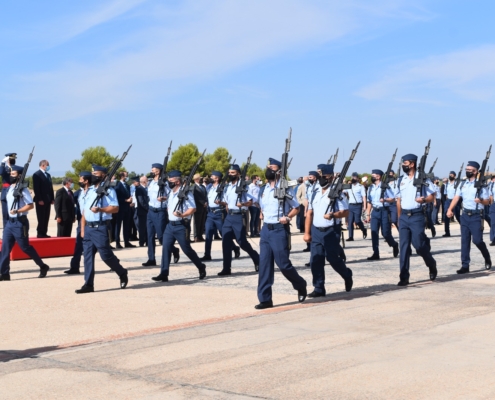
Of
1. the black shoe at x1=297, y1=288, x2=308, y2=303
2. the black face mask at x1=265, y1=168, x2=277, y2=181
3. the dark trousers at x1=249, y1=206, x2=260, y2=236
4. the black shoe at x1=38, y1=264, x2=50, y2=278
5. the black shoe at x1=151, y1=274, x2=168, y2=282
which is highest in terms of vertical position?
the black face mask at x1=265, y1=168, x2=277, y2=181

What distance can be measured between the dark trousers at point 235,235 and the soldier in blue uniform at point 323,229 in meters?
3.37

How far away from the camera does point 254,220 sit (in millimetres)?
25875

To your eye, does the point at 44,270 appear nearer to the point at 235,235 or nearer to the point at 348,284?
the point at 235,235

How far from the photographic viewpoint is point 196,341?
8242 mm

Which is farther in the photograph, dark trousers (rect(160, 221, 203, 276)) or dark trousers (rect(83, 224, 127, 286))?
dark trousers (rect(160, 221, 203, 276))

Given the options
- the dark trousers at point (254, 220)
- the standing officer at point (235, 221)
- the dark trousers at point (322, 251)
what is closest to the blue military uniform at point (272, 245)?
the dark trousers at point (322, 251)

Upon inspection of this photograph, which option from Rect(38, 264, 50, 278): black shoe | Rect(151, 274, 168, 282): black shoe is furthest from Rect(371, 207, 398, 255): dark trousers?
Rect(38, 264, 50, 278): black shoe

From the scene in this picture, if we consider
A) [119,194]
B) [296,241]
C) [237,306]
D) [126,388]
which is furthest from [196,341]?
[296,241]

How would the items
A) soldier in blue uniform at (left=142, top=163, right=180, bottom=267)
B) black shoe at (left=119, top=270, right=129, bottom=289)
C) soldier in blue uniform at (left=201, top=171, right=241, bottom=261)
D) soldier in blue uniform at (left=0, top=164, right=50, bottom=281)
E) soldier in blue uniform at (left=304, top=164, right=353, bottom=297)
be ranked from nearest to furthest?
soldier in blue uniform at (left=304, top=164, right=353, bottom=297)
black shoe at (left=119, top=270, right=129, bottom=289)
soldier in blue uniform at (left=0, top=164, right=50, bottom=281)
soldier in blue uniform at (left=142, top=163, right=180, bottom=267)
soldier in blue uniform at (left=201, top=171, right=241, bottom=261)

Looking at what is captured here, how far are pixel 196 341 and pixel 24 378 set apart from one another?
1.92 m

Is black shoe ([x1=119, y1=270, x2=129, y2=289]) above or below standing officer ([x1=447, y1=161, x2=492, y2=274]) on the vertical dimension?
below

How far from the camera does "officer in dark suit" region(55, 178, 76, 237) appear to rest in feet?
A: 65.4

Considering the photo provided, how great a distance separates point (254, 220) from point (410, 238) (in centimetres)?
1341

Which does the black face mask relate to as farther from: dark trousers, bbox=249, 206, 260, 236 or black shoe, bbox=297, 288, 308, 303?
dark trousers, bbox=249, 206, 260, 236
